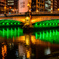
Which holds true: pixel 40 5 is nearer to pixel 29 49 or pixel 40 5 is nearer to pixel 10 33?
pixel 10 33

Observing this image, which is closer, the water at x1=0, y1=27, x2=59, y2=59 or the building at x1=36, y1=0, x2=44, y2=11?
the water at x1=0, y1=27, x2=59, y2=59

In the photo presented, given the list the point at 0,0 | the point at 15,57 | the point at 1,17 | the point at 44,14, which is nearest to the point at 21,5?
the point at 1,17

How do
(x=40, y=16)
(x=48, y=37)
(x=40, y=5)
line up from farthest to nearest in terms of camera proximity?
1. (x=40, y=5)
2. (x=40, y=16)
3. (x=48, y=37)

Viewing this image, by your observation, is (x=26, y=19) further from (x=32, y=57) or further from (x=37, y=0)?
(x=37, y=0)

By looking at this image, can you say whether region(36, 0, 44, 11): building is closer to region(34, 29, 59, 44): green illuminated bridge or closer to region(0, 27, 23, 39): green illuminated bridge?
region(0, 27, 23, 39): green illuminated bridge

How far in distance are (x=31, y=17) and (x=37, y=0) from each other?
38.4 m

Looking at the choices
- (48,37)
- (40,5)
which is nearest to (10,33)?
(48,37)

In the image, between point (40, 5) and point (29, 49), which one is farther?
point (40, 5)

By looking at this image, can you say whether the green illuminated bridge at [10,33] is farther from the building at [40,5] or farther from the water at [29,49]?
the building at [40,5]

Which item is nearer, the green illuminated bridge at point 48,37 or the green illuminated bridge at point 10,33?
the green illuminated bridge at point 48,37

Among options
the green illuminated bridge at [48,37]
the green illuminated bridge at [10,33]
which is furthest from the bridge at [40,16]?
the green illuminated bridge at [48,37]

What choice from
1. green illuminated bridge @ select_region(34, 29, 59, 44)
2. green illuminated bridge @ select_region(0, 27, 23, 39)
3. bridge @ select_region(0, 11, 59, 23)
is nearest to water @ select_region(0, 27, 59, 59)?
green illuminated bridge @ select_region(34, 29, 59, 44)

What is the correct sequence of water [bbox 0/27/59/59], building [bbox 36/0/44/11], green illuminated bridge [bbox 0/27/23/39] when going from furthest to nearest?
building [bbox 36/0/44/11] → green illuminated bridge [bbox 0/27/23/39] → water [bbox 0/27/59/59]

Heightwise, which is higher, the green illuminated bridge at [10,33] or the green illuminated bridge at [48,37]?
the green illuminated bridge at [48,37]
